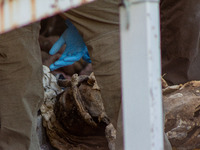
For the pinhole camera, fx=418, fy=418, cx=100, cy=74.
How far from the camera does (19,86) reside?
1766mm

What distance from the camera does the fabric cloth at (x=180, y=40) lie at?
93.4 inches

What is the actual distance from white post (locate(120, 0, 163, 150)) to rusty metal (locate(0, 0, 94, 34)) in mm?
159

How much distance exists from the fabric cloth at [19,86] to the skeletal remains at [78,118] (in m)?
0.54

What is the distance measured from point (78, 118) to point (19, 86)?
2.12 ft

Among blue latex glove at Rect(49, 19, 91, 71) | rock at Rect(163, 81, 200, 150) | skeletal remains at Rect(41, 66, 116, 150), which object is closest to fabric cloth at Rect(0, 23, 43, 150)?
blue latex glove at Rect(49, 19, 91, 71)

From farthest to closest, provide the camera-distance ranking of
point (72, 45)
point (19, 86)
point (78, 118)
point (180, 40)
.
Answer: point (180, 40) → point (78, 118) → point (72, 45) → point (19, 86)

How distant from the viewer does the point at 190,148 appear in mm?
2275

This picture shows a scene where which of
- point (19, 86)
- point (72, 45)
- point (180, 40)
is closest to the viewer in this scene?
point (19, 86)

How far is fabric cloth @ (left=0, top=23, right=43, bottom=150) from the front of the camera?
1745mm

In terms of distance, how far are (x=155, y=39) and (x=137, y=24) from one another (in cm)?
5

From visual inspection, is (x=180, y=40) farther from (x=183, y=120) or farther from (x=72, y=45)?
(x=72, y=45)

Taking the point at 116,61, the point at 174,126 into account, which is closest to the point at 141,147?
the point at 116,61

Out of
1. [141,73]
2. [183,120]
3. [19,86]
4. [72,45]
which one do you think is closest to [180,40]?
[183,120]

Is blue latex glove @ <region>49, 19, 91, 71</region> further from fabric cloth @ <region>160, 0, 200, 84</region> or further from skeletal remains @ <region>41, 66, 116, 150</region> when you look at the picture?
fabric cloth @ <region>160, 0, 200, 84</region>
